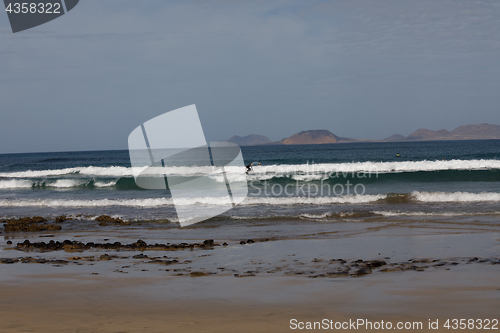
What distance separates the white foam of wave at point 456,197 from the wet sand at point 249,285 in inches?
244

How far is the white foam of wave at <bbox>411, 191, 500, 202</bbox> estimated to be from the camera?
13.0m

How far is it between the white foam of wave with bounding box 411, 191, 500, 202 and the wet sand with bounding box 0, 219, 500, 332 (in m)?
6.21

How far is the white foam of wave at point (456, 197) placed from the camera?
13.0 meters

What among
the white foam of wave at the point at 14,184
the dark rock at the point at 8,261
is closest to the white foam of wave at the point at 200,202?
the dark rock at the point at 8,261

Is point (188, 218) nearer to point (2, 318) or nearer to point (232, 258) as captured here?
point (232, 258)

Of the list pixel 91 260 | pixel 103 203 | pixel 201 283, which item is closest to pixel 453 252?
pixel 201 283

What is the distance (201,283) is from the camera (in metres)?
4.84

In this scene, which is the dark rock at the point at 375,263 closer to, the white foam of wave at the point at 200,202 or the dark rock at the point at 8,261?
the dark rock at the point at 8,261

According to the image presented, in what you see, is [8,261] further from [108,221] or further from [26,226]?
[108,221]

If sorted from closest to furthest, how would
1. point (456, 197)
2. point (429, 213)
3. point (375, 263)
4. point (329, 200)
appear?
point (375, 263)
point (429, 213)
point (456, 197)
point (329, 200)

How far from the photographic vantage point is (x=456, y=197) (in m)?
13.4

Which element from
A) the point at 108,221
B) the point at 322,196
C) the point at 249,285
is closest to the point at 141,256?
the point at 249,285

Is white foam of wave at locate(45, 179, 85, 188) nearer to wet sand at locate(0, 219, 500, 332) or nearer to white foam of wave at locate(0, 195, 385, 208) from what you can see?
white foam of wave at locate(0, 195, 385, 208)

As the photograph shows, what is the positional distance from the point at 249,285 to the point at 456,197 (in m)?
11.1
